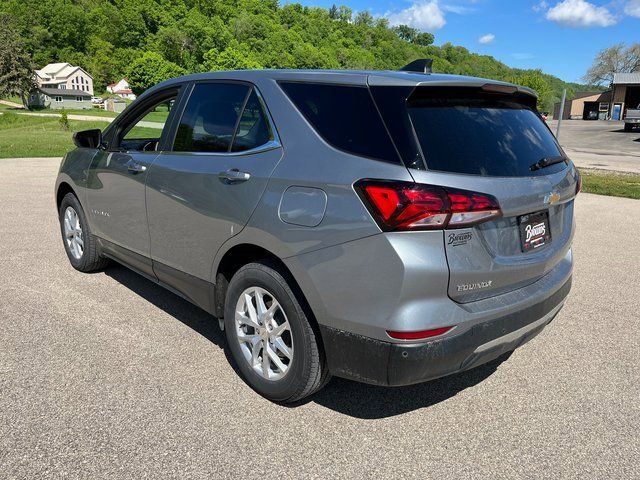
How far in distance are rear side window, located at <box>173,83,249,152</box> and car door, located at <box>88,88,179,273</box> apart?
255 millimetres

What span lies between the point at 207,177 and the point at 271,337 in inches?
39.6

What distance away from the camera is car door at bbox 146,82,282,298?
9.18ft

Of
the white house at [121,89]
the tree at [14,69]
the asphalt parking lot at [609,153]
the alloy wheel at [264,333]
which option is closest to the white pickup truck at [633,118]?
the asphalt parking lot at [609,153]

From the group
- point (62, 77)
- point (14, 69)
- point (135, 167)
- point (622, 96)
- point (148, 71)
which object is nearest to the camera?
point (135, 167)

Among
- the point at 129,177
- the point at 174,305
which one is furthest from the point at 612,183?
the point at 129,177

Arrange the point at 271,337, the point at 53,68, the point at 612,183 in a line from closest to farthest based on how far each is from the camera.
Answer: the point at 271,337, the point at 612,183, the point at 53,68

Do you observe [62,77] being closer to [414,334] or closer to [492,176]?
[492,176]

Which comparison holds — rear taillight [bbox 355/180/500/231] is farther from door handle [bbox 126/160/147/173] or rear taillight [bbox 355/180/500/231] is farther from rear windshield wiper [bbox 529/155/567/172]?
door handle [bbox 126/160/147/173]

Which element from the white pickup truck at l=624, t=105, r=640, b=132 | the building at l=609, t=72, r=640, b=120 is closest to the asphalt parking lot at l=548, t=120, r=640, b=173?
the white pickup truck at l=624, t=105, r=640, b=132

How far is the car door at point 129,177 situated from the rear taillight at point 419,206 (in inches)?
79.1

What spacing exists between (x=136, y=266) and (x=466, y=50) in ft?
522

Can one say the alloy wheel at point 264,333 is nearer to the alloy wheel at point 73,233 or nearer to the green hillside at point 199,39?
the alloy wheel at point 73,233

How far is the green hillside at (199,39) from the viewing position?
308 feet

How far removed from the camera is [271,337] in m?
2.78
